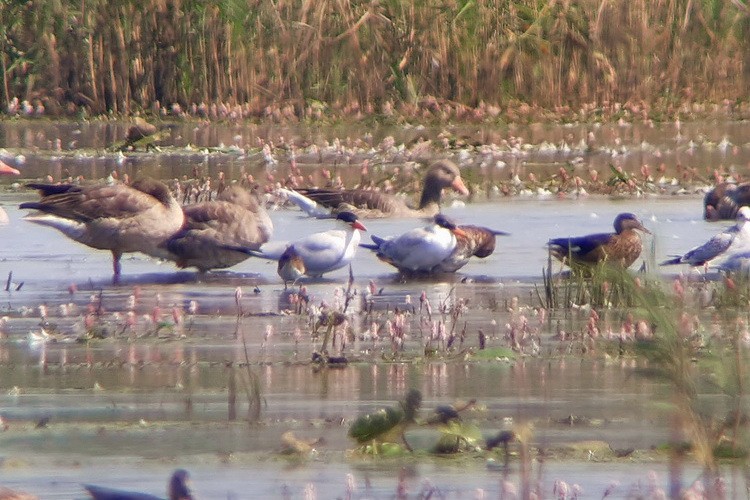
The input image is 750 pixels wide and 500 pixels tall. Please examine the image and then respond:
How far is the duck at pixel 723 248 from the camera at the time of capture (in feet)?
36.9

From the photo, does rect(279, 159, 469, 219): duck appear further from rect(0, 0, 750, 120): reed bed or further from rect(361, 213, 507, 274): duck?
rect(0, 0, 750, 120): reed bed

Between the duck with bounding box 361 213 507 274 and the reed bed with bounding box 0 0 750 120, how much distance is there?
1413cm

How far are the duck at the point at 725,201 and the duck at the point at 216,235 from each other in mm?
4311

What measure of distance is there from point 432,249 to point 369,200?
14.5ft

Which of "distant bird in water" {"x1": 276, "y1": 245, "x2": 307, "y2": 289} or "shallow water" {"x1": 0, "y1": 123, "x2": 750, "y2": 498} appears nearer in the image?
"shallow water" {"x1": 0, "y1": 123, "x2": 750, "y2": 498}

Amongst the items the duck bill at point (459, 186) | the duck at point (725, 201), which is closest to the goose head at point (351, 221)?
the duck at point (725, 201)

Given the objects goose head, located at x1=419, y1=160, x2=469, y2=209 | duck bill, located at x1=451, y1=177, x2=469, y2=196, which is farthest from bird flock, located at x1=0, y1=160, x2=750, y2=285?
duck bill, located at x1=451, y1=177, x2=469, y2=196

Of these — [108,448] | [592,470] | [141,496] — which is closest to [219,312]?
[108,448]

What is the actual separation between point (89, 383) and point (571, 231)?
23.5ft

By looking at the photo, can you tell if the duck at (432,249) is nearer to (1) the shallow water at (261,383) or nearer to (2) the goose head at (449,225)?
(2) the goose head at (449,225)

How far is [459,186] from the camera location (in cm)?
1769

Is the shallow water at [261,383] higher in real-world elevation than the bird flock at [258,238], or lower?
lower

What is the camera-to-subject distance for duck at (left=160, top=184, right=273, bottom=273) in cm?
1217

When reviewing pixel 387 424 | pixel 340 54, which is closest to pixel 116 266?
pixel 387 424
